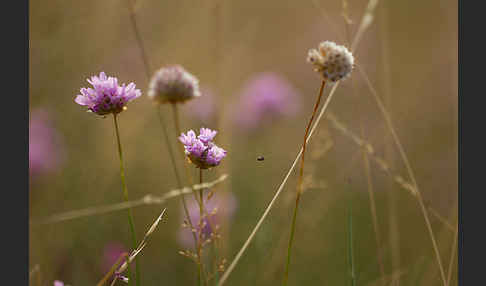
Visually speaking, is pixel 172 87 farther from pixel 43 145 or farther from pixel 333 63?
pixel 43 145

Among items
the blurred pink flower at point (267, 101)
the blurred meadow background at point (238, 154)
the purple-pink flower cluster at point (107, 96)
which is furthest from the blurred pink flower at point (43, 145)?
the blurred pink flower at point (267, 101)

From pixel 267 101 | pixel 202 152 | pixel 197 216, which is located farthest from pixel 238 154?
pixel 202 152

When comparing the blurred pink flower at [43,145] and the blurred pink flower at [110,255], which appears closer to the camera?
the blurred pink flower at [110,255]

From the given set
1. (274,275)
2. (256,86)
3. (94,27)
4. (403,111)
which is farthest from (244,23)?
(274,275)

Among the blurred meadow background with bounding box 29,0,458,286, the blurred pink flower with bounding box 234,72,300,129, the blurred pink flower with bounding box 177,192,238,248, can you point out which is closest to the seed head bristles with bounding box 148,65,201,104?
the blurred meadow background with bounding box 29,0,458,286

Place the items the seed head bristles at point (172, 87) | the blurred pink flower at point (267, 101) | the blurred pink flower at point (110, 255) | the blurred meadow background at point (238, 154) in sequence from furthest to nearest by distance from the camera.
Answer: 1. the blurred pink flower at point (267, 101)
2. the blurred meadow background at point (238, 154)
3. the blurred pink flower at point (110, 255)
4. the seed head bristles at point (172, 87)

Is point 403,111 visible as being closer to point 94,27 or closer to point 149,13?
point 149,13

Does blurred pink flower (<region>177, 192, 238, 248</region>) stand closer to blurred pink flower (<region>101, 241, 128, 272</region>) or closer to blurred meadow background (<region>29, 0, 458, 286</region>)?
blurred meadow background (<region>29, 0, 458, 286</region>)

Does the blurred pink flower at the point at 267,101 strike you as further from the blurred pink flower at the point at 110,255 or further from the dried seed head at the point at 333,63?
the dried seed head at the point at 333,63
